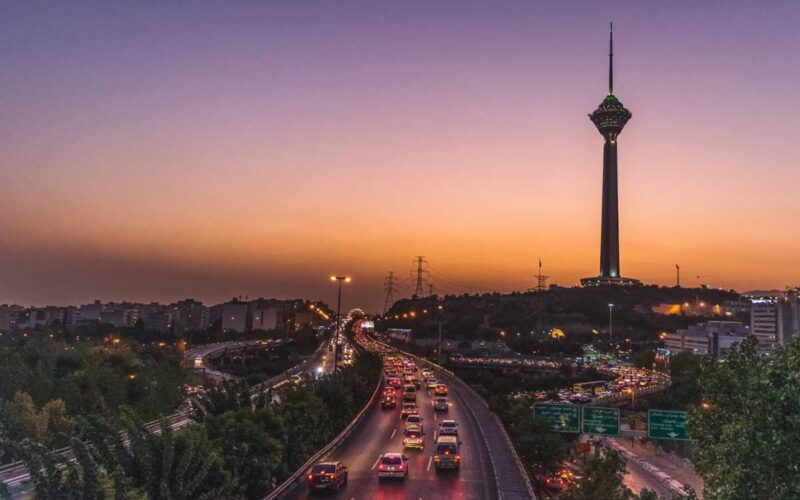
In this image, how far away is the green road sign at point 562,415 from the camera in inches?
1369

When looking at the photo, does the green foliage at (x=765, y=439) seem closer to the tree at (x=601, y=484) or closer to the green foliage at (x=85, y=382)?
the tree at (x=601, y=484)

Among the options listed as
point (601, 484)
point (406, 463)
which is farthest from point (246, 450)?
point (601, 484)

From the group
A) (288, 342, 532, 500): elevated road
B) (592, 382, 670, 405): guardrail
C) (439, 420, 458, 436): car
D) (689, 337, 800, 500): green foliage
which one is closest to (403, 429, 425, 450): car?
(288, 342, 532, 500): elevated road

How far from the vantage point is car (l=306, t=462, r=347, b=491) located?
23453mm

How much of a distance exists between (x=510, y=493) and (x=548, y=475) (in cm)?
1964

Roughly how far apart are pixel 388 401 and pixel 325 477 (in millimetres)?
29419

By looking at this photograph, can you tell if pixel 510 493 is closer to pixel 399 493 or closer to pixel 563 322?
pixel 399 493

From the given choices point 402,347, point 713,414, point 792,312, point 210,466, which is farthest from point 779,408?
point 402,347

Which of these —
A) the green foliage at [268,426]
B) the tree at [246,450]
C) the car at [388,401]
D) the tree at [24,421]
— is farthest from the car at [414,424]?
the tree at [24,421]

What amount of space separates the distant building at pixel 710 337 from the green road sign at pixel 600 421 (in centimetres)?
7801

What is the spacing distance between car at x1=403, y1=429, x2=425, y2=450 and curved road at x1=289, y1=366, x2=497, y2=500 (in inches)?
15.0

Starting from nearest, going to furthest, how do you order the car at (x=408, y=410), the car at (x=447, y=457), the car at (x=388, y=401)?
the car at (x=447, y=457) < the car at (x=408, y=410) < the car at (x=388, y=401)

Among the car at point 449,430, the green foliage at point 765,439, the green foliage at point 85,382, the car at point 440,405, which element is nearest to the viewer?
the green foliage at point 765,439

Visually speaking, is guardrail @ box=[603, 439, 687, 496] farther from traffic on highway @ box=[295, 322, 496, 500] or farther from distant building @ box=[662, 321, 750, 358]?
distant building @ box=[662, 321, 750, 358]
